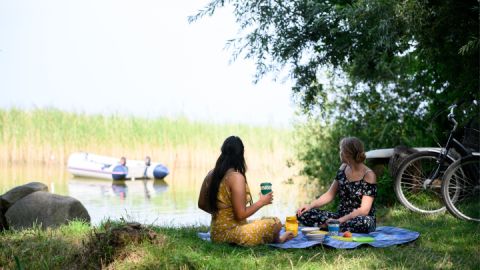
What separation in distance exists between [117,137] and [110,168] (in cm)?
183

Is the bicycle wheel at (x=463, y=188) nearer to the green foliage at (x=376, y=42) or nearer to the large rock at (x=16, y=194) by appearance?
the green foliage at (x=376, y=42)

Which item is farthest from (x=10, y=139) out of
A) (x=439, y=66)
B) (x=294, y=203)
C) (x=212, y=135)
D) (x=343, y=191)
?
(x=343, y=191)

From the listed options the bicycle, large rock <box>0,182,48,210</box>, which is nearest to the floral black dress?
the bicycle

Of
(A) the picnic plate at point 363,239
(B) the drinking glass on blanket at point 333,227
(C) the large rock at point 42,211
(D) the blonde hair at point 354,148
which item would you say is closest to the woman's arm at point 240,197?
(B) the drinking glass on blanket at point 333,227

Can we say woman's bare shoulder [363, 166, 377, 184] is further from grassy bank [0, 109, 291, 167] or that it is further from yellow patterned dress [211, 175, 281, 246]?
grassy bank [0, 109, 291, 167]

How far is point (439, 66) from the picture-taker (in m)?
9.31

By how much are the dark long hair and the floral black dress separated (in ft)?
4.02

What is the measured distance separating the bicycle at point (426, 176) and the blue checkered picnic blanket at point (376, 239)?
55.3 inches

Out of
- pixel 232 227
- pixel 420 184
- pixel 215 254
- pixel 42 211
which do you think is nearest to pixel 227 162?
pixel 232 227

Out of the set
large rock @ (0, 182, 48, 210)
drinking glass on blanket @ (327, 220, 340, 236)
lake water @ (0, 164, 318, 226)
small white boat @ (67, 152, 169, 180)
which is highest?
large rock @ (0, 182, 48, 210)

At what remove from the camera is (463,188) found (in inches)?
286

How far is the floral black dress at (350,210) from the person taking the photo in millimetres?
6113

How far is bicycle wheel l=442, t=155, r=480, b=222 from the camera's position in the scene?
6906mm

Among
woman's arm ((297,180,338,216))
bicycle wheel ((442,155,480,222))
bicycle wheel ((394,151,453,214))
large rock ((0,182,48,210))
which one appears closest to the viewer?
woman's arm ((297,180,338,216))
